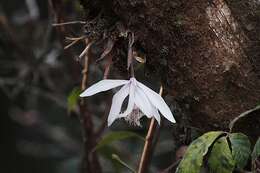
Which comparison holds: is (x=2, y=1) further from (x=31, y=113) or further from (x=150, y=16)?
(x=150, y=16)

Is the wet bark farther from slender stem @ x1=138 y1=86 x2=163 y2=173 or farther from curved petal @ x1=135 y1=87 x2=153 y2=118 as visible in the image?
slender stem @ x1=138 y1=86 x2=163 y2=173

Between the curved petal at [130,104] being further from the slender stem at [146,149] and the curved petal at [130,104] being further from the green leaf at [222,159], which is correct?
the slender stem at [146,149]

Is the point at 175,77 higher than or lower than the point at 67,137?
higher

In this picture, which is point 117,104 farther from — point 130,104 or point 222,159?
point 222,159

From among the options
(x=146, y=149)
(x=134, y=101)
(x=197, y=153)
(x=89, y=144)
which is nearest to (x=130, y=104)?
(x=134, y=101)

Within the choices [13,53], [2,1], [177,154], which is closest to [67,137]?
[13,53]

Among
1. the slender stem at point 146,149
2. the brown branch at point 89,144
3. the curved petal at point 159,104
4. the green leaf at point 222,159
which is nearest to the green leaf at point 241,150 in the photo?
the green leaf at point 222,159

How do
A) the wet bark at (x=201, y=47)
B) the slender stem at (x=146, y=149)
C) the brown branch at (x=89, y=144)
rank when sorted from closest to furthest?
the wet bark at (x=201, y=47) → the slender stem at (x=146, y=149) → the brown branch at (x=89, y=144)
